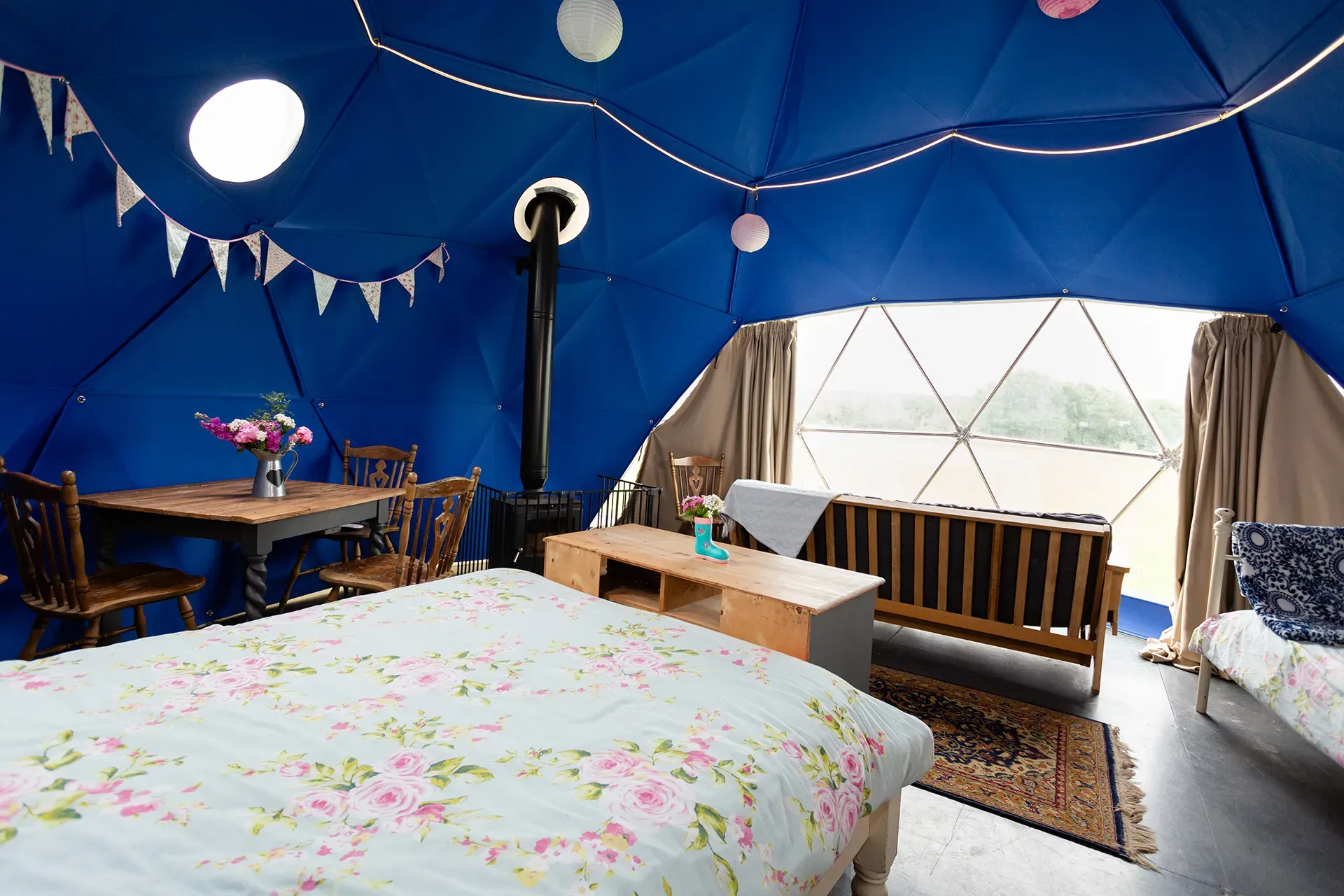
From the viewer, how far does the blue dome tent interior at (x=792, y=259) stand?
242cm

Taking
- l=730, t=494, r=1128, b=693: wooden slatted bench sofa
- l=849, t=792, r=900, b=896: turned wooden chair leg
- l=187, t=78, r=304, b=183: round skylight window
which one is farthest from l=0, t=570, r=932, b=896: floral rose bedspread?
l=187, t=78, r=304, b=183: round skylight window

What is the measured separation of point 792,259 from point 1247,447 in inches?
147

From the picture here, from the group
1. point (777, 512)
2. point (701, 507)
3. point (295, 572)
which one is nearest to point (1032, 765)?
point (701, 507)

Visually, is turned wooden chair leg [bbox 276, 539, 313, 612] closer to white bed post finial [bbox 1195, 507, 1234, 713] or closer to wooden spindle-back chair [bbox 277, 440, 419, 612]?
wooden spindle-back chair [bbox 277, 440, 419, 612]

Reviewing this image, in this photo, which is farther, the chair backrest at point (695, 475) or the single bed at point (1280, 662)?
the chair backrest at point (695, 475)

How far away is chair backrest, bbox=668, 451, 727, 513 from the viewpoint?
245 inches

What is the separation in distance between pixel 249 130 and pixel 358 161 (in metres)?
0.55

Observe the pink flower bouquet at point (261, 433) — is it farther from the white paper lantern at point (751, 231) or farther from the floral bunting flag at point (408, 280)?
the white paper lantern at point (751, 231)

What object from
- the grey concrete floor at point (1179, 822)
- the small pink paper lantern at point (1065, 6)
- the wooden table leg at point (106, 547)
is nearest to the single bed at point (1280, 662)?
the grey concrete floor at point (1179, 822)

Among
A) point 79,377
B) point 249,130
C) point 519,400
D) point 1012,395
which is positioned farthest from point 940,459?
Answer: point 79,377

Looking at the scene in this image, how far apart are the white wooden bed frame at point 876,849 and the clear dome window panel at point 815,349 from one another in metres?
5.13

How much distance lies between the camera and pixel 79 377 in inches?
120

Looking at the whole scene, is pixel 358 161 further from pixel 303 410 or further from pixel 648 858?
pixel 648 858

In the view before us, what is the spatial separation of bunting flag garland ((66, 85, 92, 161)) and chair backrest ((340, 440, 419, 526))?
2.33 m
